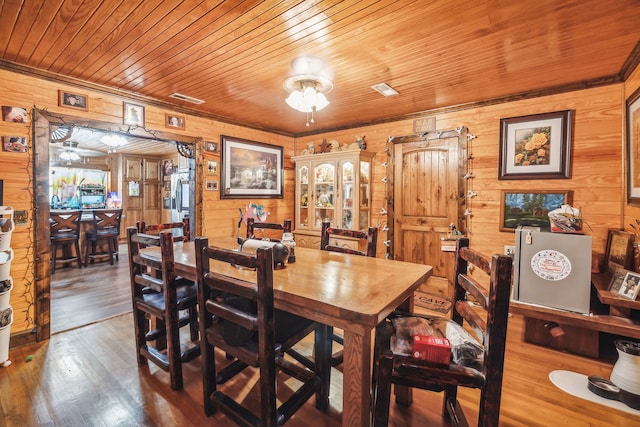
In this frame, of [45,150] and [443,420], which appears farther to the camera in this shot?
[45,150]

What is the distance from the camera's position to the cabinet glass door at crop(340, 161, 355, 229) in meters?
4.00

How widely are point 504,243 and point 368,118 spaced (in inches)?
86.7

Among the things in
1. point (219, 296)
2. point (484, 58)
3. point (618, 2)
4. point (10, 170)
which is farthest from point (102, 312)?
point (618, 2)

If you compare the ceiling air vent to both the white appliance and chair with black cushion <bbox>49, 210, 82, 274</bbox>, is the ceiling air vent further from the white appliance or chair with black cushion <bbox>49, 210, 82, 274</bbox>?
the white appliance

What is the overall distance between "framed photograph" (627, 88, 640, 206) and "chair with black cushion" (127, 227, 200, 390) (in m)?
3.30

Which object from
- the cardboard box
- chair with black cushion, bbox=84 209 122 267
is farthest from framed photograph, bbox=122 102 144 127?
the cardboard box

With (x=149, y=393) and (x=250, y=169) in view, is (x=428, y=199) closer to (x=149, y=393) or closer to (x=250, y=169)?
(x=250, y=169)

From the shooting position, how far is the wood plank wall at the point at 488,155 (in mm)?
2436

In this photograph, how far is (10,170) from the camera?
2.39 meters

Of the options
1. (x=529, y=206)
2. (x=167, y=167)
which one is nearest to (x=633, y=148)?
(x=529, y=206)

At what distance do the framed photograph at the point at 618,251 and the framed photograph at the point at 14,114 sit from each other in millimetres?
4859

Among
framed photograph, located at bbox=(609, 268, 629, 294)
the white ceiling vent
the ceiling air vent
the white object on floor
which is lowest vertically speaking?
the white object on floor

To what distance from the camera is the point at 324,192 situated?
14.2ft

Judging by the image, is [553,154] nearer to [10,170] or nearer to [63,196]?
[10,170]
